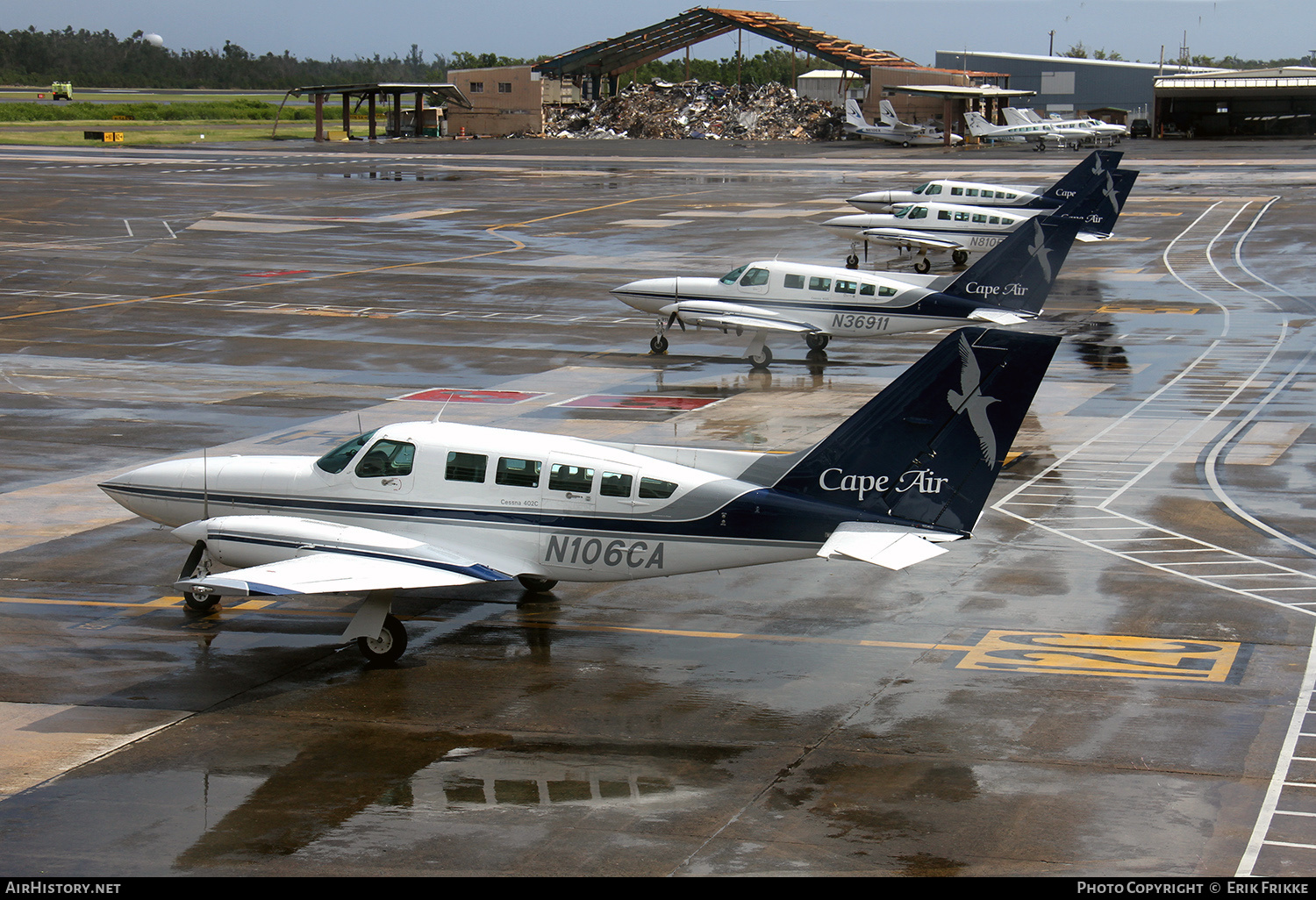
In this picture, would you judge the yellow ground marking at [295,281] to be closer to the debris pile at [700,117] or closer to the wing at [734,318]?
the wing at [734,318]

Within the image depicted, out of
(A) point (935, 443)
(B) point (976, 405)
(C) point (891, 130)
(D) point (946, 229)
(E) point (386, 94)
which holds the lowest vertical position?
(A) point (935, 443)

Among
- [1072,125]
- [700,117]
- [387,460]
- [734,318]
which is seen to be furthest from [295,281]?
[700,117]

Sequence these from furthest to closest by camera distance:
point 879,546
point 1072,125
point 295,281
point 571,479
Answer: point 1072,125 < point 295,281 < point 571,479 < point 879,546

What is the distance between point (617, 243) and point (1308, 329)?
112 ft

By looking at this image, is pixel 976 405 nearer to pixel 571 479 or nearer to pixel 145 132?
pixel 571 479

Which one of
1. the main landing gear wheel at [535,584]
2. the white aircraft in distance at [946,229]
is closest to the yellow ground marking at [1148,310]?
the white aircraft in distance at [946,229]

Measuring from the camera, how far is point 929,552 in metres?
16.9

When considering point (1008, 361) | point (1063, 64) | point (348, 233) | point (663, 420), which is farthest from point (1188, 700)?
point (1063, 64)

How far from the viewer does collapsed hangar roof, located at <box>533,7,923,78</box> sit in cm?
15000

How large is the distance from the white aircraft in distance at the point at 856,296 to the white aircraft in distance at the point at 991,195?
17.1 metres

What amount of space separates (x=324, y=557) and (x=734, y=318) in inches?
913

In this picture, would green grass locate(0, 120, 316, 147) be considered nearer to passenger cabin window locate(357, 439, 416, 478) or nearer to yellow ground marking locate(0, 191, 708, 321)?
yellow ground marking locate(0, 191, 708, 321)

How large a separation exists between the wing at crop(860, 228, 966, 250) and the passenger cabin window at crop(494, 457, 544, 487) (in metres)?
42.4

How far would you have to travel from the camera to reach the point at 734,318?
129 feet
